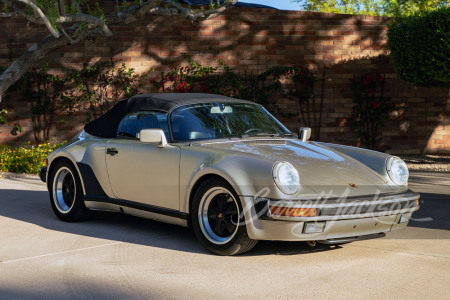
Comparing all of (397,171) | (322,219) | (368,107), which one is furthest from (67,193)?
(368,107)

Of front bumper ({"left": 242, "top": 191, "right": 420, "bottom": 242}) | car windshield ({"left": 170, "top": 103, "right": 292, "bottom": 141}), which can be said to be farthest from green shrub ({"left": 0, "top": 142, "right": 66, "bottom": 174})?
front bumper ({"left": 242, "top": 191, "right": 420, "bottom": 242})

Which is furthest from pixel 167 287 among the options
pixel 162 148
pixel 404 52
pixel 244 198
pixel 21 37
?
pixel 21 37

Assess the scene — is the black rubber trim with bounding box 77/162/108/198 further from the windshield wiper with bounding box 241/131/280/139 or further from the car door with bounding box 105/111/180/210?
the windshield wiper with bounding box 241/131/280/139

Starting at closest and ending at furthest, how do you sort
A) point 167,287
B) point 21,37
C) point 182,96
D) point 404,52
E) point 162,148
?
point 167,287, point 162,148, point 182,96, point 404,52, point 21,37

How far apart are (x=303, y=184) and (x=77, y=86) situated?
33.7 ft

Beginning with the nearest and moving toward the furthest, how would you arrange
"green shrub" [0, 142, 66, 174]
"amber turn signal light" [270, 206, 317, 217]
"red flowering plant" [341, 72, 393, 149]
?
"amber turn signal light" [270, 206, 317, 217], "green shrub" [0, 142, 66, 174], "red flowering plant" [341, 72, 393, 149]

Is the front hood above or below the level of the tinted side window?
below

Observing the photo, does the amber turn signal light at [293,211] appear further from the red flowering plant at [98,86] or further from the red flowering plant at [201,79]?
the red flowering plant at [98,86]

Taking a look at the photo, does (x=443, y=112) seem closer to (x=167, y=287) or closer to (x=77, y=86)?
(x=77, y=86)

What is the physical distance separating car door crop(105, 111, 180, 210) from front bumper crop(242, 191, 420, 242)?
38.1 inches

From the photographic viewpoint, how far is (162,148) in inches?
237

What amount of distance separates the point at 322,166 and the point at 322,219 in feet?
1.99

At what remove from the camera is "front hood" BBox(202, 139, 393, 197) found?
528 cm

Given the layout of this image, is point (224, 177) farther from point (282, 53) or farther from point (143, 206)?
point (282, 53)
